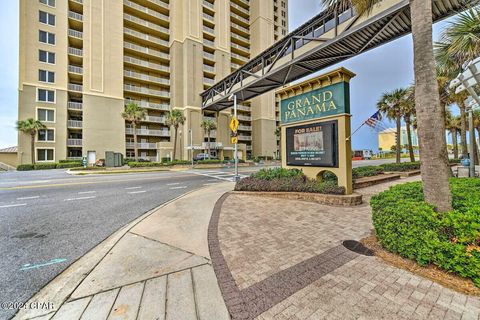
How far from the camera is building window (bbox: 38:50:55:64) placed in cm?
2819

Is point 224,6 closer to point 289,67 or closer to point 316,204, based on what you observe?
point 289,67

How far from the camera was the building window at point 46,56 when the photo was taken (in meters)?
28.2

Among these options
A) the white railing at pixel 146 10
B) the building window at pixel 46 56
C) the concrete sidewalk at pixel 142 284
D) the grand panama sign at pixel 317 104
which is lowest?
the concrete sidewalk at pixel 142 284

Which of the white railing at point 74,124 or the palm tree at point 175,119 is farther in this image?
the palm tree at point 175,119

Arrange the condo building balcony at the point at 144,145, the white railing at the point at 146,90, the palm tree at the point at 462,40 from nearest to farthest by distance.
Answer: the palm tree at the point at 462,40, the white railing at the point at 146,90, the condo building balcony at the point at 144,145

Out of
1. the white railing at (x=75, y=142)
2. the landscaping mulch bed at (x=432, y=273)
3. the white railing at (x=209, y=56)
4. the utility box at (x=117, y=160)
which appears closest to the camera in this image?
the landscaping mulch bed at (x=432, y=273)

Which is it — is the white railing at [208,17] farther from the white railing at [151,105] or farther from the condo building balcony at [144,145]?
the condo building balcony at [144,145]

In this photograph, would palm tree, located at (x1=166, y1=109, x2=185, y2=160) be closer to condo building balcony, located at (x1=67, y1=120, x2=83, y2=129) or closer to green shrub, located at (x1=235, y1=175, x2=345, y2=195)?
condo building balcony, located at (x1=67, y1=120, x2=83, y2=129)

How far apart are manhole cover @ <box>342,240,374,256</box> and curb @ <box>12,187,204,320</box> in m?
4.61

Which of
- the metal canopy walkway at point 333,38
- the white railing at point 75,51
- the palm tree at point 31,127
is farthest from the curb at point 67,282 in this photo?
the white railing at point 75,51

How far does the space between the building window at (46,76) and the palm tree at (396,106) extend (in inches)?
1747

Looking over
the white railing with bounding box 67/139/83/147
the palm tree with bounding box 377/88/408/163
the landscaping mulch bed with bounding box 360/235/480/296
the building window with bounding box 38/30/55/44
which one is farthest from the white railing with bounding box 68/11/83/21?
the landscaping mulch bed with bounding box 360/235/480/296

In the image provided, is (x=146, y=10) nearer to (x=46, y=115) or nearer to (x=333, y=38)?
(x=46, y=115)

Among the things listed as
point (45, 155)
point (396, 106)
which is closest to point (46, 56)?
point (45, 155)
